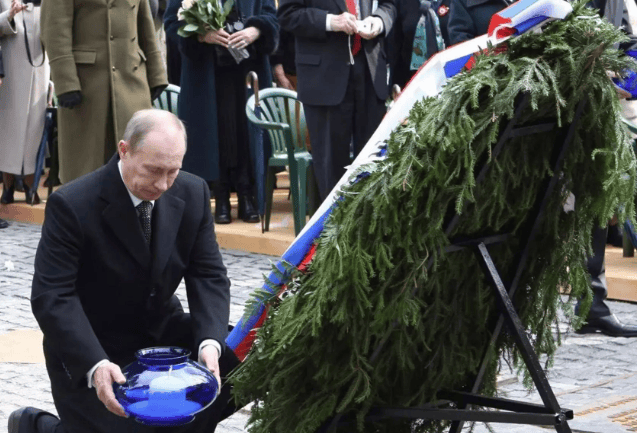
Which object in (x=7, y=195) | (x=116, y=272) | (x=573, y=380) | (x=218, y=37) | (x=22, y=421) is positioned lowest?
(x=7, y=195)

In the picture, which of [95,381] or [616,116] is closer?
[616,116]

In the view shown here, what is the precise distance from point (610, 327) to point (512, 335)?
3580 mm

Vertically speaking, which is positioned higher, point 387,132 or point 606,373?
point 387,132

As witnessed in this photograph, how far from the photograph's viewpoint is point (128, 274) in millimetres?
4395

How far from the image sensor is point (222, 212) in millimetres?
11141

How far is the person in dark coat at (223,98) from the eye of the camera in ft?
35.5

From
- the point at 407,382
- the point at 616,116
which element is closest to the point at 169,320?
the point at 407,382

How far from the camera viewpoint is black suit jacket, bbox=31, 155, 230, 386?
4.16 m

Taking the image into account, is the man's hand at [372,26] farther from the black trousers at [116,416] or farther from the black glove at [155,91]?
the black trousers at [116,416]

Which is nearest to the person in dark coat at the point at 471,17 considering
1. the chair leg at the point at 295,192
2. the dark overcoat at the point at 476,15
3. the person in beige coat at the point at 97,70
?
the dark overcoat at the point at 476,15

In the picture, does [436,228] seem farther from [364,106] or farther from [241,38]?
[241,38]

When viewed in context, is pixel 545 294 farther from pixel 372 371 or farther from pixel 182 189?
pixel 182 189

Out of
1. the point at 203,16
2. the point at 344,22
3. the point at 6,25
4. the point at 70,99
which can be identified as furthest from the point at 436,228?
the point at 6,25

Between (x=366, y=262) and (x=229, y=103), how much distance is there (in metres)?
7.99
